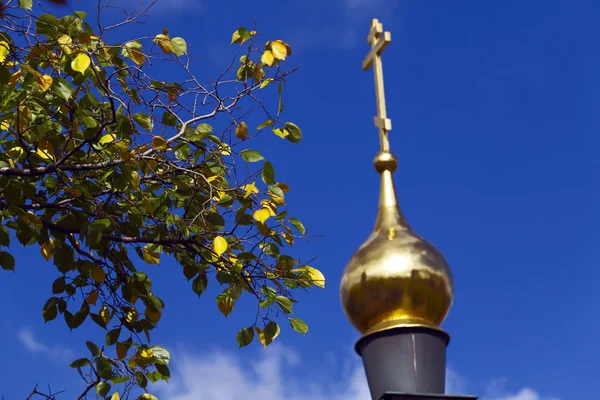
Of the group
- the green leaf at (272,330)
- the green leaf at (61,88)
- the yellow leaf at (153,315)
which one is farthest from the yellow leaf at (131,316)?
the green leaf at (61,88)

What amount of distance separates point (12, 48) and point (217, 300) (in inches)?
105

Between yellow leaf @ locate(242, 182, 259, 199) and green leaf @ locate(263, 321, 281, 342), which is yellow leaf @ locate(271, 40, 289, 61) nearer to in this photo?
yellow leaf @ locate(242, 182, 259, 199)

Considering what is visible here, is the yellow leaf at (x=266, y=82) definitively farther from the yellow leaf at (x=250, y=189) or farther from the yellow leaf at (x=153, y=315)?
the yellow leaf at (x=153, y=315)

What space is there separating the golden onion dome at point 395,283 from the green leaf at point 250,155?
133 cm

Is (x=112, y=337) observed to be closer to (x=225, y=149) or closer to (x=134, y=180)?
(x=134, y=180)

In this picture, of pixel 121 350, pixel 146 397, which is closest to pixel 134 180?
pixel 121 350

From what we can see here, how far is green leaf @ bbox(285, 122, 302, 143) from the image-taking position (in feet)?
23.5

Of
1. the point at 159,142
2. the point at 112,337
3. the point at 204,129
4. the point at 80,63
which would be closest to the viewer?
the point at 80,63

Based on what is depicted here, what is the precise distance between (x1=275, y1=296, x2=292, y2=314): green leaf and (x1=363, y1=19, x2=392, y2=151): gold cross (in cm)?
158

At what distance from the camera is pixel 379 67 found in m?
7.67

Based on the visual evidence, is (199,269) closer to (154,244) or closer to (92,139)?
(154,244)

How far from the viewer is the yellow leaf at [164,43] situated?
23.6 ft

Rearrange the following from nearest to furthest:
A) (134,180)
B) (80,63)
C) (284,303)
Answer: (80,63), (134,180), (284,303)

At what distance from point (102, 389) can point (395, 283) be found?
3.07 metres
